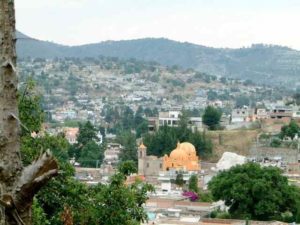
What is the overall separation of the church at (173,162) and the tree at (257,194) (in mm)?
11718

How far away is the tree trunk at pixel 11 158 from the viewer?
10.7 feet

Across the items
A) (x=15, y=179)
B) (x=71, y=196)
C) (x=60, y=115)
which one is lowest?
(x=60, y=115)

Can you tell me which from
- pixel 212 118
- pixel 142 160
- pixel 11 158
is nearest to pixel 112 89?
pixel 212 118

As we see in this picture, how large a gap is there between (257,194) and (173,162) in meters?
13.8

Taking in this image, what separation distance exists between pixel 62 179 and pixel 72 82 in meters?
115

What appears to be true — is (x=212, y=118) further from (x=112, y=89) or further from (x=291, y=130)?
(x=112, y=89)

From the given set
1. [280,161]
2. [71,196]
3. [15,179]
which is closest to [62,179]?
[71,196]

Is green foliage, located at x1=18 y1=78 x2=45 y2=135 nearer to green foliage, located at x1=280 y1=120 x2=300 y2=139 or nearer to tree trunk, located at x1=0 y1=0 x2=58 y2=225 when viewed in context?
tree trunk, located at x1=0 y1=0 x2=58 y2=225

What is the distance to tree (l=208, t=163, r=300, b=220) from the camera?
23.8m

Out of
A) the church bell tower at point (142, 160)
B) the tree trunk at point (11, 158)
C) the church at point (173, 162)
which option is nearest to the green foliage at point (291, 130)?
the church at point (173, 162)

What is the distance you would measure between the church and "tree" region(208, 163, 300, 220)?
11.7 meters

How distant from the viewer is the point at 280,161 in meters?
38.9

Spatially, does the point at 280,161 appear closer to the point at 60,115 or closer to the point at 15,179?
the point at 15,179

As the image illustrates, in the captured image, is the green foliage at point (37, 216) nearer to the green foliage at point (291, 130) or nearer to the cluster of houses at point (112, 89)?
the green foliage at point (291, 130)
